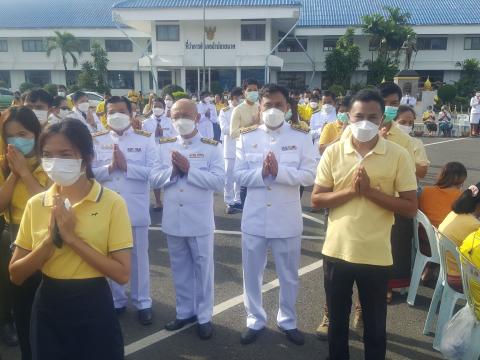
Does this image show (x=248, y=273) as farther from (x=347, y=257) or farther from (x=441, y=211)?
(x=441, y=211)

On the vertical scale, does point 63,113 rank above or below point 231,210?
above

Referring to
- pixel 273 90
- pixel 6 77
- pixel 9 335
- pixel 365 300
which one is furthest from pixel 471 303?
pixel 6 77

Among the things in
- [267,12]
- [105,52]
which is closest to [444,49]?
[267,12]

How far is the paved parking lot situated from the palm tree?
34.4 metres

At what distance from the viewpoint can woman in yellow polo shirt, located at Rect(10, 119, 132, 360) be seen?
218cm

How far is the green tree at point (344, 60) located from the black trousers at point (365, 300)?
104ft

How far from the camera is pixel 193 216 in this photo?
12.2 feet

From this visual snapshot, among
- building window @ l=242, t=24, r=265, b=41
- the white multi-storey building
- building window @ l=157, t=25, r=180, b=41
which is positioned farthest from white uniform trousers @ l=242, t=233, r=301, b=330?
building window @ l=157, t=25, r=180, b=41

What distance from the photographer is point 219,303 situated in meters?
4.31

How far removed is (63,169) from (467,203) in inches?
118

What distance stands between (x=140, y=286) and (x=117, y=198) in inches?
75.3

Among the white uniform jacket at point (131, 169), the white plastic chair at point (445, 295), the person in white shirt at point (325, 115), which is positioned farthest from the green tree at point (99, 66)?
the white plastic chair at point (445, 295)

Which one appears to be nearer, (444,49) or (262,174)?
(262,174)

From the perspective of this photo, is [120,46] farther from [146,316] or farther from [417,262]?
[417,262]
